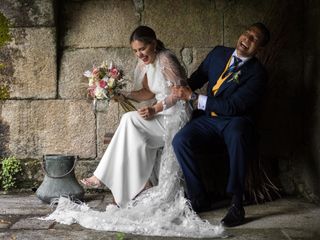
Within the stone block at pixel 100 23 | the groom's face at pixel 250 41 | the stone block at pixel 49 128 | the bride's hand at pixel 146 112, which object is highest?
the stone block at pixel 100 23

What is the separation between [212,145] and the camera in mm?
4391

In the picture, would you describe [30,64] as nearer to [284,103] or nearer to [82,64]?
[82,64]

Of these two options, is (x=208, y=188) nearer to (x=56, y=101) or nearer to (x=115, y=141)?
(x=115, y=141)

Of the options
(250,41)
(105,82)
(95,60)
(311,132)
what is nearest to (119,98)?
(105,82)

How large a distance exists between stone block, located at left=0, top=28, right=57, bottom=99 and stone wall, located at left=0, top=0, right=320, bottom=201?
0.03 ft

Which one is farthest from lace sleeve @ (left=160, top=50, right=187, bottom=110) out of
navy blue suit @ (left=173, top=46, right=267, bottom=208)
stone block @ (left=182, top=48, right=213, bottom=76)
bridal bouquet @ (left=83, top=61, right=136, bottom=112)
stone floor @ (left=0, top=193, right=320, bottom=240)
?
stone floor @ (left=0, top=193, right=320, bottom=240)

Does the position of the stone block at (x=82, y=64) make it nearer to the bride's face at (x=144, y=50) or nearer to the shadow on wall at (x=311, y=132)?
the bride's face at (x=144, y=50)

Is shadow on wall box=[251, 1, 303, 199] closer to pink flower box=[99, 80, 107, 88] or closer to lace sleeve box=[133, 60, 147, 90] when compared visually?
lace sleeve box=[133, 60, 147, 90]

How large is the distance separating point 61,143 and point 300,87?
2.53 meters

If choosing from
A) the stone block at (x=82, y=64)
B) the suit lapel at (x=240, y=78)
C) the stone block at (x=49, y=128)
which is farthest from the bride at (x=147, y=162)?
the stone block at (x=49, y=128)

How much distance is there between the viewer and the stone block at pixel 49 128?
515 centimetres

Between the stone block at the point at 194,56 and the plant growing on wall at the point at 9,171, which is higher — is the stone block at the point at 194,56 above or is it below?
above

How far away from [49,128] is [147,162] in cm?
136

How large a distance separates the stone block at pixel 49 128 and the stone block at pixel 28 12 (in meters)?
0.80
